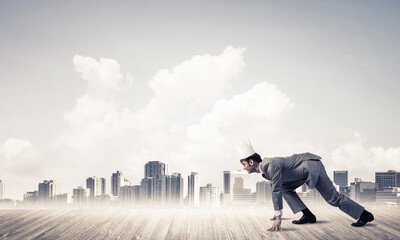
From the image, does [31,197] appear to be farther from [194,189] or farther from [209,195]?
[209,195]

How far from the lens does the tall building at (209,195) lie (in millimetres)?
18261

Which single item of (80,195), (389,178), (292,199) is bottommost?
(80,195)

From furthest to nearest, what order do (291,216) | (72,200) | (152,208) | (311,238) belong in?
(72,200), (152,208), (291,216), (311,238)

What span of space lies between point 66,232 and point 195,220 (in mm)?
1629

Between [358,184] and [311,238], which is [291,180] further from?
[358,184]

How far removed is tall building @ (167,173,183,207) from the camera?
2092 cm

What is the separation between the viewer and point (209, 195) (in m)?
19.2

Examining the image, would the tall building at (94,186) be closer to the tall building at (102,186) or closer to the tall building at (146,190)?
the tall building at (102,186)

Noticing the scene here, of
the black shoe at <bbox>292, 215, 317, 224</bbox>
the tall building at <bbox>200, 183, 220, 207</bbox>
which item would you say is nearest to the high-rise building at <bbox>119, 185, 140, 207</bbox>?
the tall building at <bbox>200, 183, 220, 207</bbox>

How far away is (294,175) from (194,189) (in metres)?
15.7

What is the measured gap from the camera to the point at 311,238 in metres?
4.50

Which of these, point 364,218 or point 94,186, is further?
point 94,186

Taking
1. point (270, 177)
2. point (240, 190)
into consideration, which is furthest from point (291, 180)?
point (240, 190)

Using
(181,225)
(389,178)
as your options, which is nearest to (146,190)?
(389,178)
